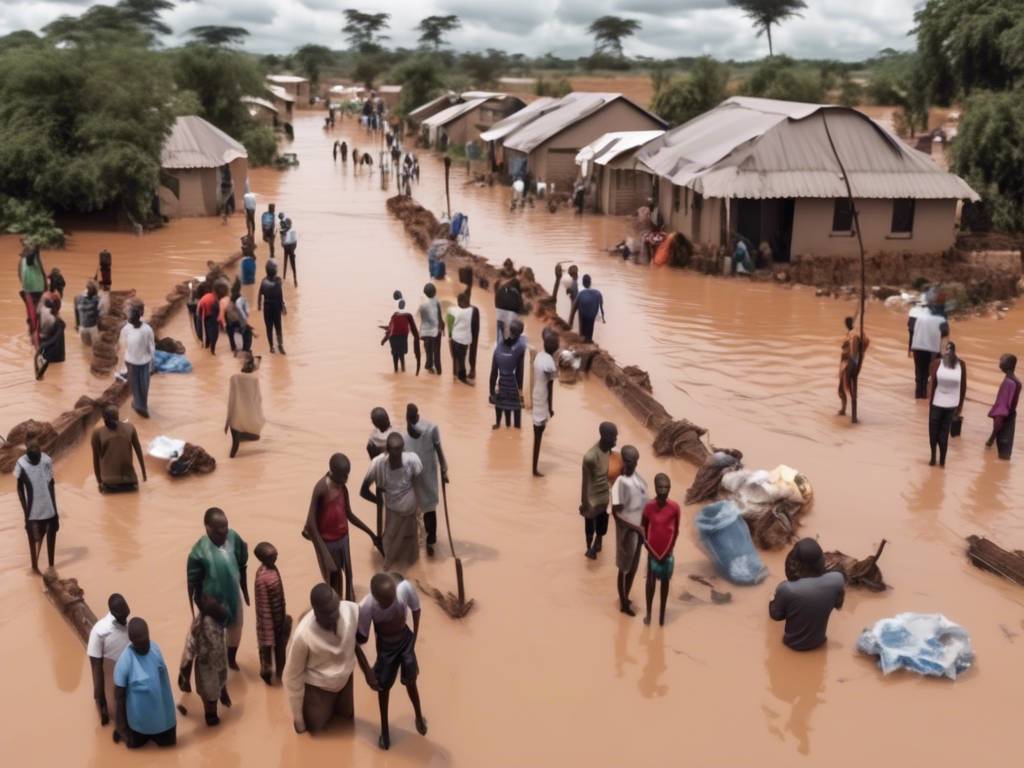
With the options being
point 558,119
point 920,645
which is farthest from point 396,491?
point 558,119

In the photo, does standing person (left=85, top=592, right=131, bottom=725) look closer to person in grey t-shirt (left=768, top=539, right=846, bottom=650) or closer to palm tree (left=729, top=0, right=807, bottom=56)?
person in grey t-shirt (left=768, top=539, right=846, bottom=650)

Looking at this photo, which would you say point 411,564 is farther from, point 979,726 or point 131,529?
point 979,726

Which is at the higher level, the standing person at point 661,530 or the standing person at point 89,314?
the standing person at point 89,314

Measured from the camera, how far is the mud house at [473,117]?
50.0 meters

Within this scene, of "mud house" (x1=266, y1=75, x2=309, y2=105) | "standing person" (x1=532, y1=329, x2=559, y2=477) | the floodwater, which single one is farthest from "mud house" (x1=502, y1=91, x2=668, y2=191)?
"mud house" (x1=266, y1=75, x2=309, y2=105)

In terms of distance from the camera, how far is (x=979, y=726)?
6.99 m

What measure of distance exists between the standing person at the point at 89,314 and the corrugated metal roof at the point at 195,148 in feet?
43.7

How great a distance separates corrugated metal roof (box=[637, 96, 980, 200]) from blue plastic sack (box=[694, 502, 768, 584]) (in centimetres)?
1370

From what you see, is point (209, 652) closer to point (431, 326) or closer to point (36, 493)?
point (36, 493)

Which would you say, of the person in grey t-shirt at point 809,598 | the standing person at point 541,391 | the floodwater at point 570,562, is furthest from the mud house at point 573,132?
the person in grey t-shirt at point 809,598

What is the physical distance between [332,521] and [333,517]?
0.12 ft

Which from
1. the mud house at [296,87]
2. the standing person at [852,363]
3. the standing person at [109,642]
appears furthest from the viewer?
the mud house at [296,87]

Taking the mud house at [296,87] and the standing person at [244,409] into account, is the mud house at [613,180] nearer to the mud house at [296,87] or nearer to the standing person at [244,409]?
the standing person at [244,409]

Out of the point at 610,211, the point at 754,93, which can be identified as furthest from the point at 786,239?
the point at 754,93
